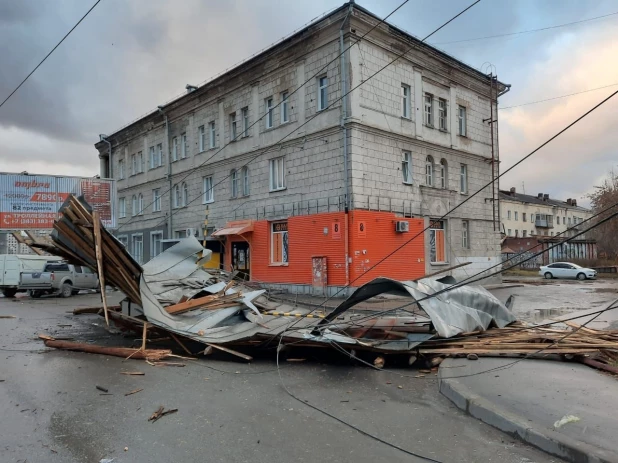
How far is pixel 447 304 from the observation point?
811 centimetres

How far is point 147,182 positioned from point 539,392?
105ft

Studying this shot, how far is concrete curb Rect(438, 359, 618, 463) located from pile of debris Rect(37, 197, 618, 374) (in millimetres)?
1513

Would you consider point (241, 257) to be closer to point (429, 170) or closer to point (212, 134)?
point (212, 134)

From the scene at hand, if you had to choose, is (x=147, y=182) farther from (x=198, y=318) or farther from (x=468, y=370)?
(x=468, y=370)

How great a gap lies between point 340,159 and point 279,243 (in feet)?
18.4

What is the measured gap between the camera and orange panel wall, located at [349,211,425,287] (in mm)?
19016

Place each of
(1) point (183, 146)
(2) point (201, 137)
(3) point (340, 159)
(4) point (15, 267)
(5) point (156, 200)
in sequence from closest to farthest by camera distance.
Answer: (3) point (340, 159) < (4) point (15, 267) < (2) point (201, 137) < (1) point (183, 146) < (5) point (156, 200)

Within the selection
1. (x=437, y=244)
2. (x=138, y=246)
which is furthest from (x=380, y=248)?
(x=138, y=246)

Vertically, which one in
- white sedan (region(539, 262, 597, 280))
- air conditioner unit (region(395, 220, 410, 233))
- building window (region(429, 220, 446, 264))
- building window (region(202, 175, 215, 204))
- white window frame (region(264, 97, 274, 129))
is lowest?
white sedan (region(539, 262, 597, 280))

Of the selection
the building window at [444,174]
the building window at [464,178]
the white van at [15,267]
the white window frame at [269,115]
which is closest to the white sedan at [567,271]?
the building window at [464,178]

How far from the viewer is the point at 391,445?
448 cm

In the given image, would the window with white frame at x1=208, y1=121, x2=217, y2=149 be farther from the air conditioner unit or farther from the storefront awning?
the air conditioner unit

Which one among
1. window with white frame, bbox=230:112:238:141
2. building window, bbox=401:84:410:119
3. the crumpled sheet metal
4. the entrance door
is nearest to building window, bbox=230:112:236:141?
window with white frame, bbox=230:112:238:141

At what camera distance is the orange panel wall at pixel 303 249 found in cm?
1941
